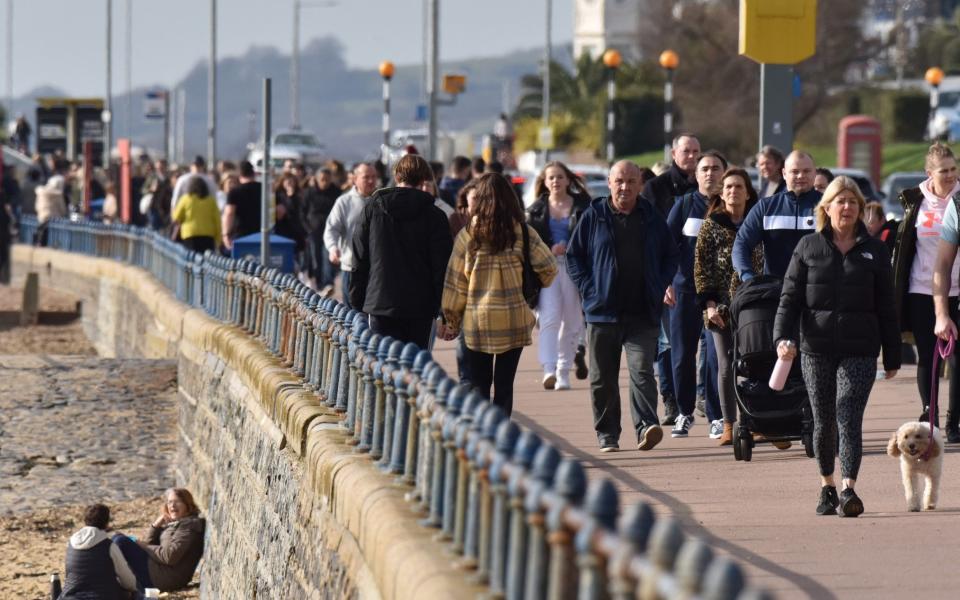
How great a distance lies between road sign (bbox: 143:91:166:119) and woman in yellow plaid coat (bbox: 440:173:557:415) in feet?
161

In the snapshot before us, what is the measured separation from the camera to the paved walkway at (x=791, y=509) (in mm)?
7926

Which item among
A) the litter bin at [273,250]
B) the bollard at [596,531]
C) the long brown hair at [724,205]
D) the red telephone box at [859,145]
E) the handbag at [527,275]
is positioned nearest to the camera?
the bollard at [596,531]

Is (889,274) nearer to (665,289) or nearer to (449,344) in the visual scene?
(665,289)

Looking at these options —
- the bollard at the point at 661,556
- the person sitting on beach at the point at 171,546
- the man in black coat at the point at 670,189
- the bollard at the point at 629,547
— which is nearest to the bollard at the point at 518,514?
the bollard at the point at 629,547

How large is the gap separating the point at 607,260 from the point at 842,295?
2.42 metres

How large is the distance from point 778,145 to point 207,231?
29.6 ft

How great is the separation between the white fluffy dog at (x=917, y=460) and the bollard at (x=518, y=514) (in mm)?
4054

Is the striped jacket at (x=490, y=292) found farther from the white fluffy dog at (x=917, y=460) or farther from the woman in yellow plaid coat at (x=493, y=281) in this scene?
the white fluffy dog at (x=917, y=460)

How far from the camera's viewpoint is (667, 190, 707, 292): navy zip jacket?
12555mm

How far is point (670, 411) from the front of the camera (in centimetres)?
1317

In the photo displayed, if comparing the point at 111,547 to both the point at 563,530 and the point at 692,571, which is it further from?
the point at 692,571

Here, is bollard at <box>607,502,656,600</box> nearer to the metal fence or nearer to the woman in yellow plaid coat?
the metal fence

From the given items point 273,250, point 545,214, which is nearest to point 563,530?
point 545,214

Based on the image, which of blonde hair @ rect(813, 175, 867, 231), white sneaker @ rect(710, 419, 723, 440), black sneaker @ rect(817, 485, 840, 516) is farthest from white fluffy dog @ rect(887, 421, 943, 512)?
white sneaker @ rect(710, 419, 723, 440)
